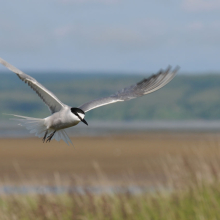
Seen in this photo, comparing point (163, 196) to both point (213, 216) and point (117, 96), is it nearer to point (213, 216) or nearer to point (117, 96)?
point (213, 216)

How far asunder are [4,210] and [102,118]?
95.8 metres

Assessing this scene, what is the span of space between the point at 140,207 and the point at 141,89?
6159 millimetres

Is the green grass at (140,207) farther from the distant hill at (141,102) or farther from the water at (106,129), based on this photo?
the distant hill at (141,102)

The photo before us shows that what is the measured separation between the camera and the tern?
111 inches

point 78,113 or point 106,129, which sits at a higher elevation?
point 106,129

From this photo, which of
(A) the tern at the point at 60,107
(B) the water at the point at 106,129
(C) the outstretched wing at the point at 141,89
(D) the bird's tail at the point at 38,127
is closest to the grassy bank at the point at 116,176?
(C) the outstretched wing at the point at 141,89

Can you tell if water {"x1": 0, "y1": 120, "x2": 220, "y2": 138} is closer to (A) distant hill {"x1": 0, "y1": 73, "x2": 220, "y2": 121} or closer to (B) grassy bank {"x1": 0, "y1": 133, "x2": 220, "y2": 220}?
(B) grassy bank {"x1": 0, "y1": 133, "x2": 220, "y2": 220}

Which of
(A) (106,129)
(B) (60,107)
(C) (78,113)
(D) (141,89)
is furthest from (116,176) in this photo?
(A) (106,129)

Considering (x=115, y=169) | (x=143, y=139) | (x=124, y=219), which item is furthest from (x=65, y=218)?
(x=143, y=139)

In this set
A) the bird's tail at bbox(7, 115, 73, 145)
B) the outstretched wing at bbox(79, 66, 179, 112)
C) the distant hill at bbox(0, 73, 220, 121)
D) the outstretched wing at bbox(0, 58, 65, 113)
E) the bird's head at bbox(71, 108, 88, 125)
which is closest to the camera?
the bird's head at bbox(71, 108, 88, 125)

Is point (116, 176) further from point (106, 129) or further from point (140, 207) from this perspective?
point (106, 129)

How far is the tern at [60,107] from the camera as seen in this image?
2.81m

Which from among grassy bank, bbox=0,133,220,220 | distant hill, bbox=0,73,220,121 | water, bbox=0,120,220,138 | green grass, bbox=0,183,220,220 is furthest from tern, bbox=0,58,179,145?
distant hill, bbox=0,73,220,121

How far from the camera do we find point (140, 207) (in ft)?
31.8
